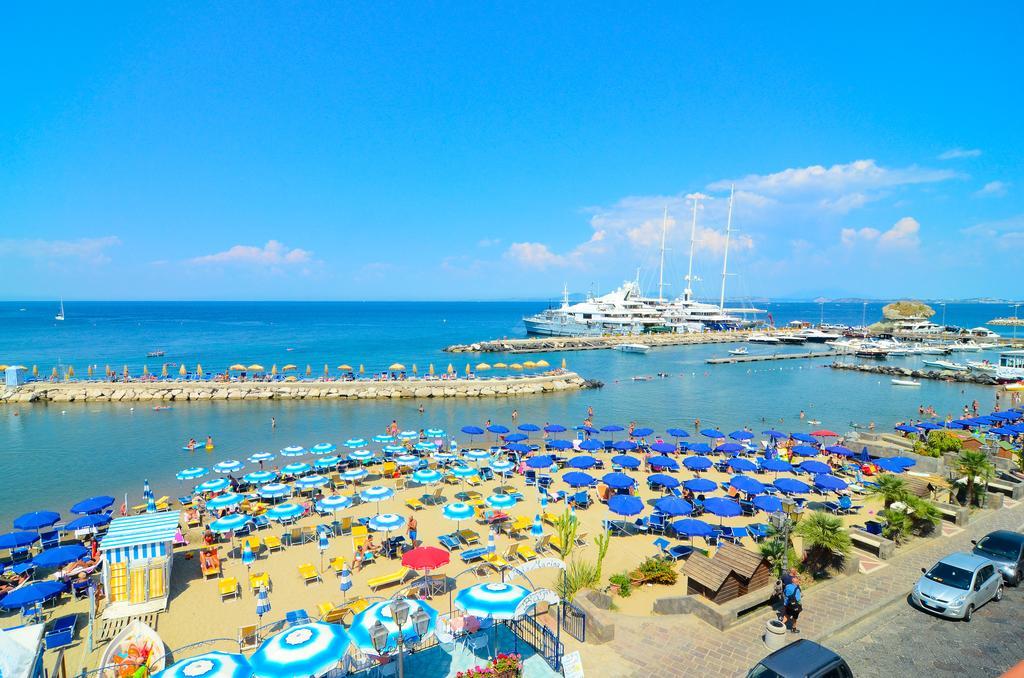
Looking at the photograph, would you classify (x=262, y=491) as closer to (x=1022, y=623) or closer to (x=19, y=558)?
(x=19, y=558)

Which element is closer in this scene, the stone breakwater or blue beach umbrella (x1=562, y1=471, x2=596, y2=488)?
blue beach umbrella (x1=562, y1=471, x2=596, y2=488)

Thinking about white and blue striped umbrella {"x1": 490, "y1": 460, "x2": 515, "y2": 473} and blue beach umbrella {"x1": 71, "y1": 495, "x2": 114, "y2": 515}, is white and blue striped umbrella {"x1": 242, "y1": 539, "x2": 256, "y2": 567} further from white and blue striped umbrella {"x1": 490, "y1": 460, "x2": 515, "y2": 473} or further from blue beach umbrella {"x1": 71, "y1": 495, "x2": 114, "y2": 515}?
white and blue striped umbrella {"x1": 490, "y1": 460, "x2": 515, "y2": 473}

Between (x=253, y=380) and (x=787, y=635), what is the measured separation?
4916 cm

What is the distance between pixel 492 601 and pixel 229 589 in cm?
837

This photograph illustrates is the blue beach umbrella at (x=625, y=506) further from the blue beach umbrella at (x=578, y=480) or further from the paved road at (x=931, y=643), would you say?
the paved road at (x=931, y=643)

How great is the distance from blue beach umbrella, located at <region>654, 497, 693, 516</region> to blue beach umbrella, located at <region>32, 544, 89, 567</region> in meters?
16.6

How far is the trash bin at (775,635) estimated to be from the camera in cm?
893

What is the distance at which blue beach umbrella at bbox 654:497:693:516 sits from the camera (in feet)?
52.2

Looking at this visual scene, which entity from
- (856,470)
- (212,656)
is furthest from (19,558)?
(856,470)

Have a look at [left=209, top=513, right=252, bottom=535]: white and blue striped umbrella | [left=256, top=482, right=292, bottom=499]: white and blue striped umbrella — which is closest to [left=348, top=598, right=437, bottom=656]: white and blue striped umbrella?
[left=209, top=513, right=252, bottom=535]: white and blue striped umbrella

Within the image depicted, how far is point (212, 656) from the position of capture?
8.02 meters

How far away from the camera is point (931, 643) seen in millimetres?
9211

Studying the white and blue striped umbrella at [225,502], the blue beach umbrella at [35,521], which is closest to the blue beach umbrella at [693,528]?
the white and blue striped umbrella at [225,502]

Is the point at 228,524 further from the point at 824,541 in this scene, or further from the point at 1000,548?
the point at 1000,548
